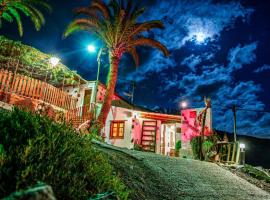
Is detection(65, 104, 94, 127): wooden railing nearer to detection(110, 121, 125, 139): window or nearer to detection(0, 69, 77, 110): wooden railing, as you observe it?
detection(0, 69, 77, 110): wooden railing

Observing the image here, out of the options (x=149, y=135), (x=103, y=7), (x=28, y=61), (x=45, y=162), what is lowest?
(x=45, y=162)

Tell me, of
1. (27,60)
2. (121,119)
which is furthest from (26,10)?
(121,119)

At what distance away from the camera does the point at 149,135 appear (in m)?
24.3

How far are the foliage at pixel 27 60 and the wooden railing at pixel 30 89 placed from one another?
1.04 m

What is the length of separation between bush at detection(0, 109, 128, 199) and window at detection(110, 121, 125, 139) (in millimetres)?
16867

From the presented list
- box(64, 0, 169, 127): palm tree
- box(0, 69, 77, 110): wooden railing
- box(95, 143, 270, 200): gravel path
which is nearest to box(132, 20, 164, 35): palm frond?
box(64, 0, 169, 127): palm tree

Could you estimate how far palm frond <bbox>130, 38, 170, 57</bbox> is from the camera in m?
19.1

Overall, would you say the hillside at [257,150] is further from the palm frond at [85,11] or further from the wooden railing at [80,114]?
the palm frond at [85,11]

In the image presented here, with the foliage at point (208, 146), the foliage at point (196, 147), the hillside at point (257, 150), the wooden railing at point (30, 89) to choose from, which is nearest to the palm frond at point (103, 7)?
the wooden railing at point (30, 89)

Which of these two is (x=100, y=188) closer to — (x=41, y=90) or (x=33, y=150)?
(x=33, y=150)

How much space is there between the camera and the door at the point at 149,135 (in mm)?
24047

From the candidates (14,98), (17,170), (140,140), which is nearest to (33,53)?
(14,98)

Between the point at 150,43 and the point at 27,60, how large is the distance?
Result: 28.3 feet

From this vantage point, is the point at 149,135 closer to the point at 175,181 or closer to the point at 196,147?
the point at 196,147
